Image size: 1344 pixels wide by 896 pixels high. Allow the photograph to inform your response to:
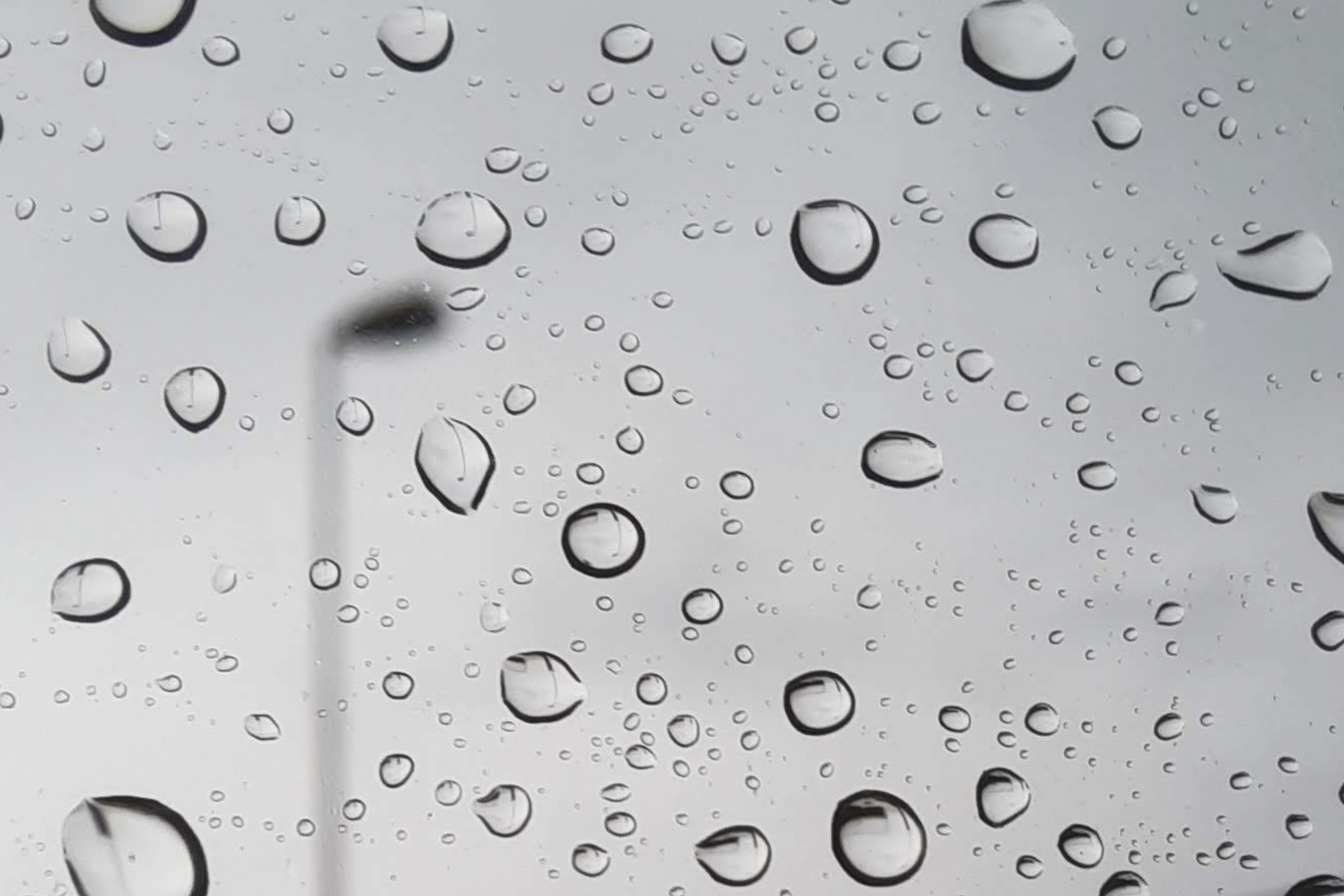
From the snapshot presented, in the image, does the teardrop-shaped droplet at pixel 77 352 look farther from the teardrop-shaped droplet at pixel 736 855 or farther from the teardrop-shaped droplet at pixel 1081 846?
the teardrop-shaped droplet at pixel 1081 846

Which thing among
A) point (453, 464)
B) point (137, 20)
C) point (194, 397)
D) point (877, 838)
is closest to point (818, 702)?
point (877, 838)

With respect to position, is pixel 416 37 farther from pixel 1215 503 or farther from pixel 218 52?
pixel 1215 503

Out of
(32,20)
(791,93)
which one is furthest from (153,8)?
(791,93)

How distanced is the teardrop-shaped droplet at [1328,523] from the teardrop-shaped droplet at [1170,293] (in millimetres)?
108

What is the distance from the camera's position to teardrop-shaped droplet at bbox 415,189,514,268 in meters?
0.50

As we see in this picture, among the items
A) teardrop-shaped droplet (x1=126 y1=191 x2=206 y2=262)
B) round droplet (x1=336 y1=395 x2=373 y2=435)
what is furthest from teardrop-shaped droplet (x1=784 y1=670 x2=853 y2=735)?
teardrop-shaped droplet (x1=126 y1=191 x2=206 y2=262)

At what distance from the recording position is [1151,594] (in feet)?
1.67

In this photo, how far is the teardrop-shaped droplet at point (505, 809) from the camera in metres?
0.47

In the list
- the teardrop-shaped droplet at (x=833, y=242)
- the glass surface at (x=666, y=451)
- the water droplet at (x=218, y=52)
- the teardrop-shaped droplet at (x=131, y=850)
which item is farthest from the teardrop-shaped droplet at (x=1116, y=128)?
the teardrop-shaped droplet at (x=131, y=850)

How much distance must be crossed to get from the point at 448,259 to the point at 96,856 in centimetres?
28

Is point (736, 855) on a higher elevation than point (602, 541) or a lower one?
lower

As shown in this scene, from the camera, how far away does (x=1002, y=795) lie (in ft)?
1.60

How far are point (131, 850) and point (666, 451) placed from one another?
0.26 meters

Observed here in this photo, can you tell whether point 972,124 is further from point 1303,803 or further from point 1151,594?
point 1303,803
